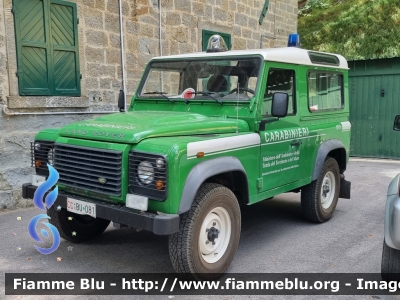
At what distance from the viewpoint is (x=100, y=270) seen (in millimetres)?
3822

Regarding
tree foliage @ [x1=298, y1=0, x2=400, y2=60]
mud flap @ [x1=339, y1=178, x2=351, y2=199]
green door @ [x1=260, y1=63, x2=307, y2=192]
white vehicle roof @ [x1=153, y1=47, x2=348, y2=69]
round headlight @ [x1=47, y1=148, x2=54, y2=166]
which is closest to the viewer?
round headlight @ [x1=47, y1=148, x2=54, y2=166]

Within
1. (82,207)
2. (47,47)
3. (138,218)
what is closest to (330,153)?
(138,218)

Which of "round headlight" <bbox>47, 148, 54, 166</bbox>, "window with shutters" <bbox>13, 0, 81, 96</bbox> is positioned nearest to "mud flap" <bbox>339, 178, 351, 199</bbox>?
"round headlight" <bbox>47, 148, 54, 166</bbox>

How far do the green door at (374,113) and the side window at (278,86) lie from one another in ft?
22.3

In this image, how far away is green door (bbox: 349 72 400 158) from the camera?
1030cm

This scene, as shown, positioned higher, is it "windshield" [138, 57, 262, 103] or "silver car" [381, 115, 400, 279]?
"windshield" [138, 57, 262, 103]

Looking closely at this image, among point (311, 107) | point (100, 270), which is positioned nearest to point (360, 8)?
point (311, 107)

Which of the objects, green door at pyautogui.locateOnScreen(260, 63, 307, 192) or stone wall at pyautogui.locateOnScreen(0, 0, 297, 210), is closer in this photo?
green door at pyautogui.locateOnScreen(260, 63, 307, 192)

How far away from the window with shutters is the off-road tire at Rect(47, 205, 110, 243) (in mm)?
2496

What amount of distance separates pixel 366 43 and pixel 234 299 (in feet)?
42.4

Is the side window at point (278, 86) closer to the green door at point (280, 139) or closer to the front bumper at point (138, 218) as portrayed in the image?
the green door at point (280, 139)

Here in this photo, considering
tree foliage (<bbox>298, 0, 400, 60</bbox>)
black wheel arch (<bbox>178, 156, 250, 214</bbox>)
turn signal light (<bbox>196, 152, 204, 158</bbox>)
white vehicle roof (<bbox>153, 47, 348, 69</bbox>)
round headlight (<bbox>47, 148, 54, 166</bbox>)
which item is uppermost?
tree foliage (<bbox>298, 0, 400, 60</bbox>)

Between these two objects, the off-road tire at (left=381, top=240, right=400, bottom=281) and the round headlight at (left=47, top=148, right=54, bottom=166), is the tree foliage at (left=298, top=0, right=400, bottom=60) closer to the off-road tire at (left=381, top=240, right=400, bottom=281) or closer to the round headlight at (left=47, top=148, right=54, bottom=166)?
the off-road tire at (left=381, top=240, right=400, bottom=281)

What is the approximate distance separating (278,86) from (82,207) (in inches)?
93.4
